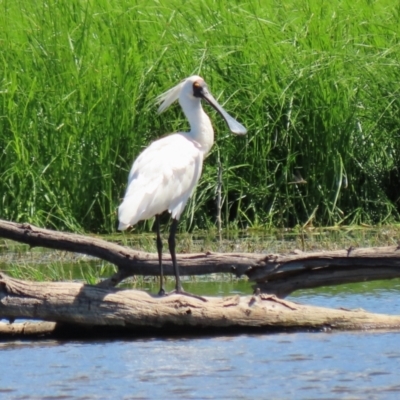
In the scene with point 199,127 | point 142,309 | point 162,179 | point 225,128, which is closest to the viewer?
point 142,309

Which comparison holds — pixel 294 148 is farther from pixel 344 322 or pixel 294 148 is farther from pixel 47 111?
pixel 344 322

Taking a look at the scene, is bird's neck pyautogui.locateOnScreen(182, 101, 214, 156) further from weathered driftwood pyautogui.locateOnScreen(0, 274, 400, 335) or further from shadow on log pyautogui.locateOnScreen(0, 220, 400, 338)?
weathered driftwood pyautogui.locateOnScreen(0, 274, 400, 335)

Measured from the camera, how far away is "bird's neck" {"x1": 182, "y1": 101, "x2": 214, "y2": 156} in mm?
8133

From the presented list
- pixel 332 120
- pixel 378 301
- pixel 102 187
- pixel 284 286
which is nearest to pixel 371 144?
pixel 332 120

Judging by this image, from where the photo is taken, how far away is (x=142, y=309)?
679cm

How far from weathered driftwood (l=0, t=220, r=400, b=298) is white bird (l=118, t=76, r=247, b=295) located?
294mm

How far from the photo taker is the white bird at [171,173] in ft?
24.1

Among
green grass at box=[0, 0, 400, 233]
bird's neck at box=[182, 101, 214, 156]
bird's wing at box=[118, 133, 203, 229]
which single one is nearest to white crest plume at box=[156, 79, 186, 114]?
bird's neck at box=[182, 101, 214, 156]

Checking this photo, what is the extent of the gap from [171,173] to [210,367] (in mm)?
1673

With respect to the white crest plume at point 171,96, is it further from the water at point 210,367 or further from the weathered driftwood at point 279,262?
the water at point 210,367

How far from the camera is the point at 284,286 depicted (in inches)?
277

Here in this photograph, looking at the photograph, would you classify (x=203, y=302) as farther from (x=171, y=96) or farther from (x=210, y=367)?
(x=171, y=96)

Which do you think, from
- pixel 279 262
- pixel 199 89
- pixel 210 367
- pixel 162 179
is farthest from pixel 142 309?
pixel 199 89

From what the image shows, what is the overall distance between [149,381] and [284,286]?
1220 mm
